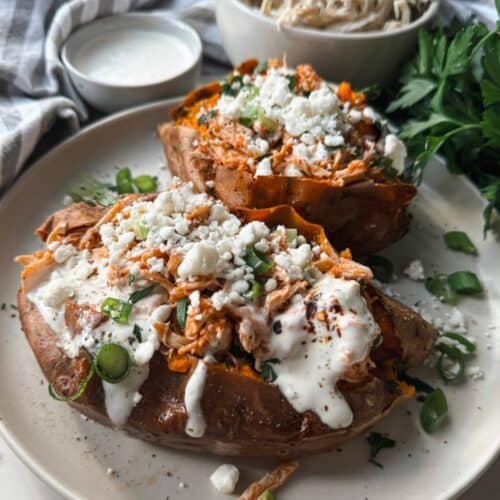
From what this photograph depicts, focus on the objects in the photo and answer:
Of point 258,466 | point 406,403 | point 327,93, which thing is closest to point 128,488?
point 258,466

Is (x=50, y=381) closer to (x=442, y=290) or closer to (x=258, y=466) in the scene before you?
(x=258, y=466)

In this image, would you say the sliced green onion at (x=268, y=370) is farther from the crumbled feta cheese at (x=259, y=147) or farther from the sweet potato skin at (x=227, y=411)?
the crumbled feta cheese at (x=259, y=147)

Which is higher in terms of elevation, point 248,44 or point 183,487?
point 248,44

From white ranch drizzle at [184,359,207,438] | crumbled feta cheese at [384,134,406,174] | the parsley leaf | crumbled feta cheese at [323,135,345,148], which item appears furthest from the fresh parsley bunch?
white ranch drizzle at [184,359,207,438]

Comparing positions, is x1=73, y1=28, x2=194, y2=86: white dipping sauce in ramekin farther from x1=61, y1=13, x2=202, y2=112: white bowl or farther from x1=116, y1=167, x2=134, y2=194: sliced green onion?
x1=116, y1=167, x2=134, y2=194: sliced green onion

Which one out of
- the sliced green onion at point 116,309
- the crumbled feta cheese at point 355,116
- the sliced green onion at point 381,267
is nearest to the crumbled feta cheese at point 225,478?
the sliced green onion at point 116,309

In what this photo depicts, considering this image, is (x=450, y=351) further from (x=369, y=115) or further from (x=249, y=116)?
(x=249, y=116)
